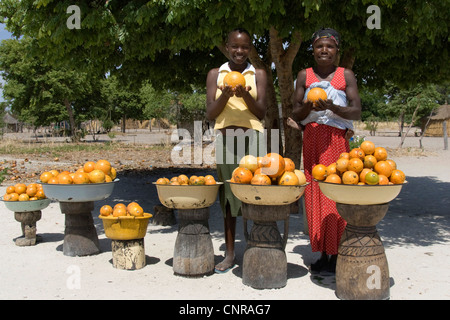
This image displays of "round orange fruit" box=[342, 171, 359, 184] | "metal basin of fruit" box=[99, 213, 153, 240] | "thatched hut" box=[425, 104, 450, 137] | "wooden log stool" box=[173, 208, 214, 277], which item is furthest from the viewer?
"thatched hut" box=[425, 104, 450, 137]

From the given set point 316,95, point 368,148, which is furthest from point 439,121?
point 316,95

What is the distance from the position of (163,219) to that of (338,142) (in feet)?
11.3

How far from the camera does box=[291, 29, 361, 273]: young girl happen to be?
3809mm

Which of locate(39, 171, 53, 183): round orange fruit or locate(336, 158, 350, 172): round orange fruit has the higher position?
locate(336, 158, 350, 172): round orange fruit

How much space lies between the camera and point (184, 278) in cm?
403

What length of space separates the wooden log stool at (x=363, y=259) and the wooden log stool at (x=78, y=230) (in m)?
2.83

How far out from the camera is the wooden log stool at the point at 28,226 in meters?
5.15

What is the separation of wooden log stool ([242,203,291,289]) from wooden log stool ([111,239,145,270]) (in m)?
1.22

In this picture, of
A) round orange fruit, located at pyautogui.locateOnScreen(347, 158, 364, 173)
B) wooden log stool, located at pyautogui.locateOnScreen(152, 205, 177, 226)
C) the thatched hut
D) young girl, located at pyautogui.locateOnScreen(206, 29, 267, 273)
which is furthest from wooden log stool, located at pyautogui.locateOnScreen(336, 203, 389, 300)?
the thatched hut

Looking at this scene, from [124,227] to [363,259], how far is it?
230 cm

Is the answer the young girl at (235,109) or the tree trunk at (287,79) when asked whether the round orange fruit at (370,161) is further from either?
the tree trunk at (287,79)

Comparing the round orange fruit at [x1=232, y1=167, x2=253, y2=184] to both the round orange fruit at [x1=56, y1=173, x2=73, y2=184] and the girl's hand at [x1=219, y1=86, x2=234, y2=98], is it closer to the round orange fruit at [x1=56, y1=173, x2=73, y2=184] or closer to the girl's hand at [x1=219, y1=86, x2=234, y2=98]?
the girl's hand at [x1=219, y1=86, x2=234, y2=98]

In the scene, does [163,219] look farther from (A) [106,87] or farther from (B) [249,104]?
(A) [106,87]

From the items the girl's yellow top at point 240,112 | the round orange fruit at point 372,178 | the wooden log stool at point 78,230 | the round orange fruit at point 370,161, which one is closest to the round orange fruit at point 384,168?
the round orange fruit at point 370,161
